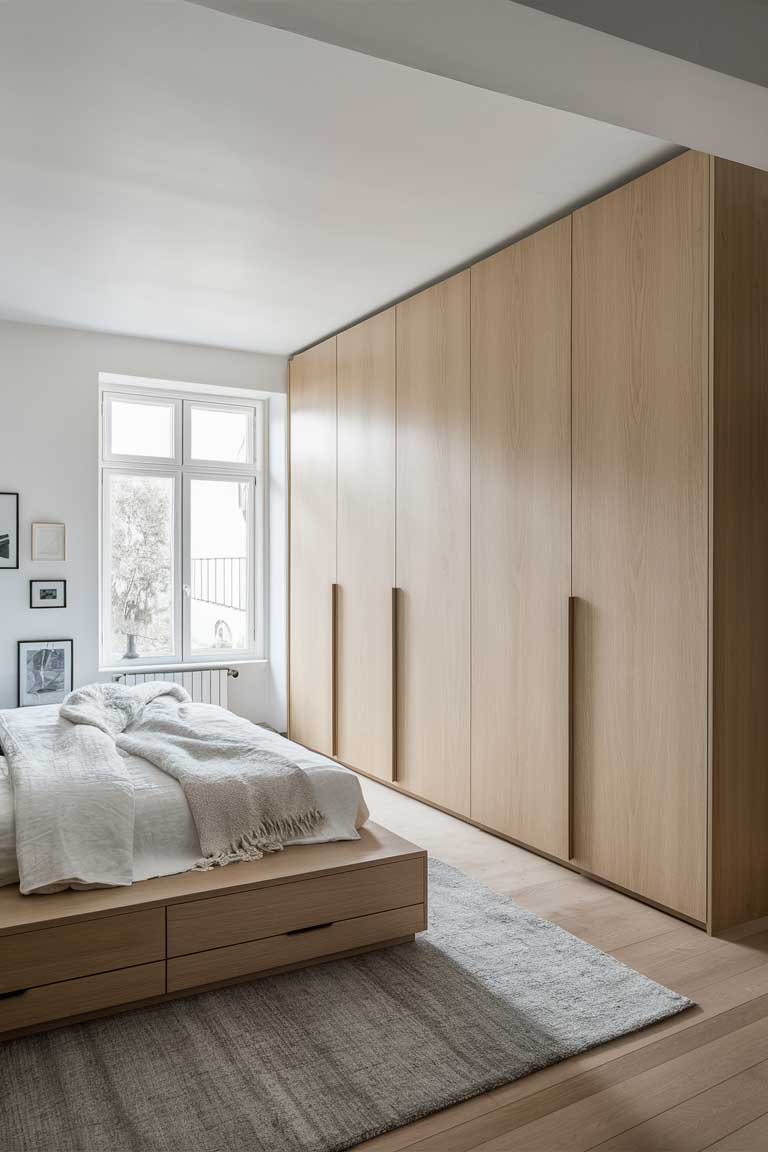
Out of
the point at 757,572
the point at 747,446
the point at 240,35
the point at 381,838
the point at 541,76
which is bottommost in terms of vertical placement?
the point at 381,838

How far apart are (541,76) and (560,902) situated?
8.53 ft

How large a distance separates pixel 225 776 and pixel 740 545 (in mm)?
1859

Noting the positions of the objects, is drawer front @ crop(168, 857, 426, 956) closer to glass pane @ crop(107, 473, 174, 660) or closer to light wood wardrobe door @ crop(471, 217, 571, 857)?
light wood wardrobe door @ crop(471, 217, 571, 857)

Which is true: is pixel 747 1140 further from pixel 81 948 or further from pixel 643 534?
pixel 643 534

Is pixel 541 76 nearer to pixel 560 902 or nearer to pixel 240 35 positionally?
pixel 240 35

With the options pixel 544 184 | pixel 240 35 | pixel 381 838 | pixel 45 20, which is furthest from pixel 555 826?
pixel 45 20

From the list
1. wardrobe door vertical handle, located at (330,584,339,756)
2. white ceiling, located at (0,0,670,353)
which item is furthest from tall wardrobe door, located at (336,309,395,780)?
white ceiling, located at (0,0,670,353)

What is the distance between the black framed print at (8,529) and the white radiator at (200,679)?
98 cm

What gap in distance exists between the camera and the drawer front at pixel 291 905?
2324 mm

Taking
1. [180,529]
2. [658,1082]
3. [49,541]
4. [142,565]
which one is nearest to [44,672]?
[49,541]

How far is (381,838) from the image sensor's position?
2.79 meters

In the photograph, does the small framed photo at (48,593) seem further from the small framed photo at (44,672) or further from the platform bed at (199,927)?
the platform bed at (199,927)

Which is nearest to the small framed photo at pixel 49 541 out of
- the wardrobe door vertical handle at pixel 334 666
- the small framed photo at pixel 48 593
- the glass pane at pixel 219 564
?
the small framed photo at pixel 48 593

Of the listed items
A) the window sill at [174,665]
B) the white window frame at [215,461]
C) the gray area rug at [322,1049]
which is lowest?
the gray area rug at [322,1049]
